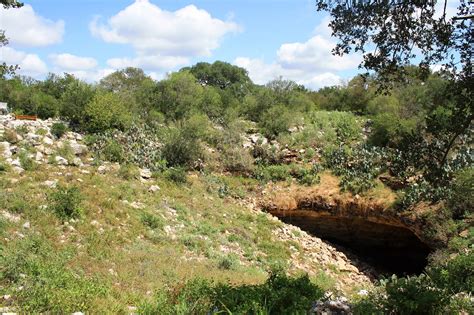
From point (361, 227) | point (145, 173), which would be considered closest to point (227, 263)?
point (145, 173)

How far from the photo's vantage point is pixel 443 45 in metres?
5.90

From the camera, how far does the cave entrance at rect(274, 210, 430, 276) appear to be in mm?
19891

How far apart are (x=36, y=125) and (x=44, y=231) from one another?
32.1 feet

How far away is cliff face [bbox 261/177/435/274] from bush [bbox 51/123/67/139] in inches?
391

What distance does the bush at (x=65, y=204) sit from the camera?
11.7 meters

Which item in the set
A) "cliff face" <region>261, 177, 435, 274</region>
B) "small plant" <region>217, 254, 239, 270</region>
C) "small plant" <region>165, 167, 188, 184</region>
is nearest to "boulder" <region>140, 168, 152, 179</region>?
"small plant" <region>165, 167, 188, 184</region>

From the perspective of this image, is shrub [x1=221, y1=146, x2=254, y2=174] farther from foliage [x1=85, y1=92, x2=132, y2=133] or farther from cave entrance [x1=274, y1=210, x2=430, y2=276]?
foliage [x1=85, y1=92, x2=132, y2=133]

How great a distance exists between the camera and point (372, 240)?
70.0 ft

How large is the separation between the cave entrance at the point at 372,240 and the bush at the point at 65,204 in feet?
35.1

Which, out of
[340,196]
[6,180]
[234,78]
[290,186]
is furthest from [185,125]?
[234,78]

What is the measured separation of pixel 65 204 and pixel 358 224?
13638 millimetres

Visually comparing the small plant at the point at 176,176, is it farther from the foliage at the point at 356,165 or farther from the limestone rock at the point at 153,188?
the foliage at the point at 356,165

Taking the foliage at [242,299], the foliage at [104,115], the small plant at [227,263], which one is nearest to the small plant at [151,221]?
the small plant at [227,263]

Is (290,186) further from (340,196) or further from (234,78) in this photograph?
(234,78)
